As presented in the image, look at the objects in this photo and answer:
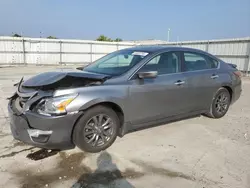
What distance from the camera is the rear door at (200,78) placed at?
4398 millimetres

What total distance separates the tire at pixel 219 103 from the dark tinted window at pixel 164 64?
1.34 m

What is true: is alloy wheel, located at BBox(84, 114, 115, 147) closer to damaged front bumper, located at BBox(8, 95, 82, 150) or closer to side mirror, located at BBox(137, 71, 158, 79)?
damaged front bumper, located at BBox(8, 95, 82, 150)

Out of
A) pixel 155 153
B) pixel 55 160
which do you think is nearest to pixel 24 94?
pixel 55 160

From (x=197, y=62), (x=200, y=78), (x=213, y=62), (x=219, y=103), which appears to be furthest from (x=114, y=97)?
(x=219, y=103)

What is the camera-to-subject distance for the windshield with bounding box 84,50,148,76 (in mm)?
3837

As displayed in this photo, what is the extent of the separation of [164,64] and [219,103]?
1815 mm

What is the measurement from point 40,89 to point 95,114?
816 millimetres

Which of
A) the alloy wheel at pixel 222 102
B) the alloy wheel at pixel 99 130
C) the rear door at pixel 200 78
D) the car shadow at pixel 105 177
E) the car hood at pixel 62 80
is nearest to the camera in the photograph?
the car shadow at pixel 105 177

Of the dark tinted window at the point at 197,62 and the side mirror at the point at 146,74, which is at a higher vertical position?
the dark tinted window at the point at 197,62

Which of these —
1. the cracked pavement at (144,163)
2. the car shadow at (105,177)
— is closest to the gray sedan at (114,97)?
the cracked pavement at (144,163)

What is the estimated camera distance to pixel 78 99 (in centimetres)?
307

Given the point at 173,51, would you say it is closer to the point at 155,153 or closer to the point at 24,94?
the point at 155,153

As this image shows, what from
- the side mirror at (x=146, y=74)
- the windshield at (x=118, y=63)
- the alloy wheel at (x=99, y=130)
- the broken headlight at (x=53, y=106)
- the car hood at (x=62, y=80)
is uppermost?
the windshield at (x=118, y=63)

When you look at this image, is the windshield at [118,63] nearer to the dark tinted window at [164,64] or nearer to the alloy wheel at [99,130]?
the dark tinted window at [164,64]
